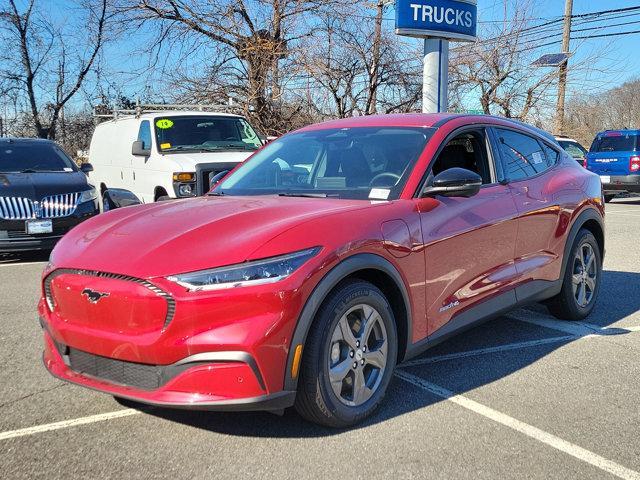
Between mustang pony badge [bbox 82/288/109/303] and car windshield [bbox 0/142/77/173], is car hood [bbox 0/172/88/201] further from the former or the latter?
mustang pony badge [bbox 82/288/109/303]

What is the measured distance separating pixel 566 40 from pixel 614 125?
67.8 feet

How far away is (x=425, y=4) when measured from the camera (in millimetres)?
11984

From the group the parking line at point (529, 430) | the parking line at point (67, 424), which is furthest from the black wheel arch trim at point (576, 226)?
the parking line at point (67, 424)

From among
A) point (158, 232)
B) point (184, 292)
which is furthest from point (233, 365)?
point (158, 232)

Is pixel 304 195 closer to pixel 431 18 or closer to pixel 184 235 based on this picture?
pixel 184 235

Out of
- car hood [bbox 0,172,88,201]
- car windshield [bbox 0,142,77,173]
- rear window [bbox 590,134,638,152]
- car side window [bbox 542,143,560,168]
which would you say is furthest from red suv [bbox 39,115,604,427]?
rear window [bbox 590,134,638,152]

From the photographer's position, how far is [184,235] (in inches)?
126

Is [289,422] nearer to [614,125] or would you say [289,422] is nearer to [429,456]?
[429,456]

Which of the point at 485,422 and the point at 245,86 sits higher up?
the point at 245,86

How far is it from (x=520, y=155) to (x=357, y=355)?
98.3 inches

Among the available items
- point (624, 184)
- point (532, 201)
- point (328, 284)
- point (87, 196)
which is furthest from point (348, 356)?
point (624, 184)

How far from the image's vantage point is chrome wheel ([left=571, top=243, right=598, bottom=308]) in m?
5.45

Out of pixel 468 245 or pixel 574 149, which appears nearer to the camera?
pixel 468 245

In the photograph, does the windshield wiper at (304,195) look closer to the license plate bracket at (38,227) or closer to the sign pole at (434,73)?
→ the license plate bracket at (38,227)
